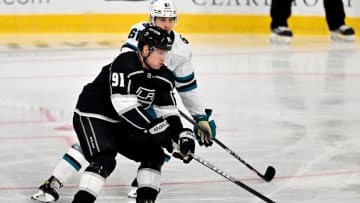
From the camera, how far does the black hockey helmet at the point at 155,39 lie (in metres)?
3.89

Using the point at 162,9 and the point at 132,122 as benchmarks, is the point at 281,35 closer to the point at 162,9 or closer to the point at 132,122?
the point at 162,9

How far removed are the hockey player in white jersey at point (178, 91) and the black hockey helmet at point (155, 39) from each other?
295 millimetres

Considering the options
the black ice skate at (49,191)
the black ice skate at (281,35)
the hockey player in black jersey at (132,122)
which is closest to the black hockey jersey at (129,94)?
the hockey player in black jersey at (132,122)

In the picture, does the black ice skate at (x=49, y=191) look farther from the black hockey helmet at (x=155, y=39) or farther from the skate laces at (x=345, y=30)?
the skate laces at (x=345, y=30)

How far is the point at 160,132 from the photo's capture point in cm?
387

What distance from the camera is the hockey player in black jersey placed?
387 cm

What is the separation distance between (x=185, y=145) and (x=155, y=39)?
0.43 m

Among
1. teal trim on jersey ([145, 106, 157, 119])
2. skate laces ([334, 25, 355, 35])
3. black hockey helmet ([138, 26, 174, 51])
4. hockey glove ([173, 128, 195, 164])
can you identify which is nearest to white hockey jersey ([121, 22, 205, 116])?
teal trim on jersey ([145, 106, 157, 119])

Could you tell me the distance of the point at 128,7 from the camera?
11367 mm

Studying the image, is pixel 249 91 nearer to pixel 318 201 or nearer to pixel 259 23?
pixel 318 201

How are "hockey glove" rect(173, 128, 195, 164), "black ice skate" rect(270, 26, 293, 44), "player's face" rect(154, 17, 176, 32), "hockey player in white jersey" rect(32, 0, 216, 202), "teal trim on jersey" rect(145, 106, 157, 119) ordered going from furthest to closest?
"black ice skate" rect(270, 26, 293, 44) → "player's face" rect(154, 17, 176, 32) → "hockey player in white jersey" rect(32, 0, 216, 202) → "teal trim on jersey" rect(145, 106, 157, 119) → "hockey glove" rect(173, 128, 195, 164)

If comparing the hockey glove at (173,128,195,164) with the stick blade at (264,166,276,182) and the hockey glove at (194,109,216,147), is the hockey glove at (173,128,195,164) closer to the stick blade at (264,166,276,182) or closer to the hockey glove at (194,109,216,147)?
the hockey glove at (194,109,216,147)

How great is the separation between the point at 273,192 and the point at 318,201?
25 cm

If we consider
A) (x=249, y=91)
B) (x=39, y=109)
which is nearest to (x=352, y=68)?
(x=249, y=91)
